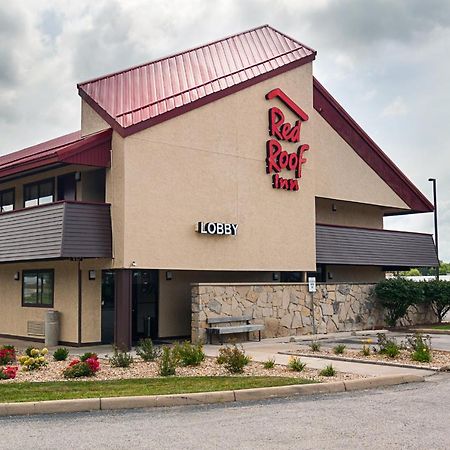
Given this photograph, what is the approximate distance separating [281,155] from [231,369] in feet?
39.7

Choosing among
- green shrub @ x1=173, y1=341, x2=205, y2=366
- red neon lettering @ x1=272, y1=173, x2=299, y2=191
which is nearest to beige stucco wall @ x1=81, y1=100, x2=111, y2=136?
red neon lettering @ x1=272, y1=173, x2=299, y2=191

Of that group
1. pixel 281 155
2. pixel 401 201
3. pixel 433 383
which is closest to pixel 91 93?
pixel 281 155

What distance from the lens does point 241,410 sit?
10836mm

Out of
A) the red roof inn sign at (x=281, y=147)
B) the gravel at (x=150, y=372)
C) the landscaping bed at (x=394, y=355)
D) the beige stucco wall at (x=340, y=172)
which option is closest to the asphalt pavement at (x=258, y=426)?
the gravel at (x=150, y=372)

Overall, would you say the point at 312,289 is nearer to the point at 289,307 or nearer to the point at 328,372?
the point at 289,307

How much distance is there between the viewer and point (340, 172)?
29125 mm

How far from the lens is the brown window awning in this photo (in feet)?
90.2

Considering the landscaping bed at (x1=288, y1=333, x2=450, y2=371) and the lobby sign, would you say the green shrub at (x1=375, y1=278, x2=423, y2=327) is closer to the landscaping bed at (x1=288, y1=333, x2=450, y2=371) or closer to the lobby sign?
the lobby sign

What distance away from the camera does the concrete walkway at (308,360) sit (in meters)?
14.6

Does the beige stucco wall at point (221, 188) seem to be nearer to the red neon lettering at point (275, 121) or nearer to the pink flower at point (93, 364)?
the red neon lettering at point (275, 121)

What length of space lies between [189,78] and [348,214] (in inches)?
434

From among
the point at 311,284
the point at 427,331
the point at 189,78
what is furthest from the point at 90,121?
the point at 427,331

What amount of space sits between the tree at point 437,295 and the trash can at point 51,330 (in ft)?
52.3

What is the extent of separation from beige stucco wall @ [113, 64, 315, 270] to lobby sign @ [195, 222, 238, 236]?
0.20m
